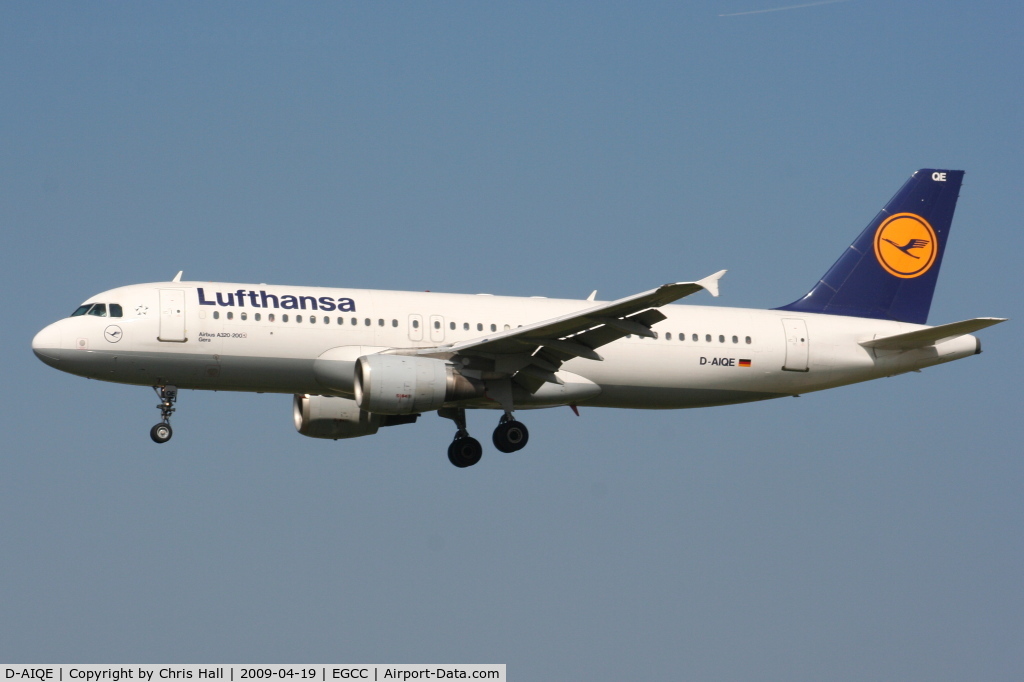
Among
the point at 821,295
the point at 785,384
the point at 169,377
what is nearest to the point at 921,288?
the point at 821,295

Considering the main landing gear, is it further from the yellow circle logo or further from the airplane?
the yellow circle logo

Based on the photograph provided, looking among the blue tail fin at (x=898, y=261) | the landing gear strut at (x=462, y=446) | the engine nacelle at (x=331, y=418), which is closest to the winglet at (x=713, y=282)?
the landing gear strut at (x=462, y=446)

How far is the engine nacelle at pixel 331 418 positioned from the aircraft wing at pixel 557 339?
4.41 metres

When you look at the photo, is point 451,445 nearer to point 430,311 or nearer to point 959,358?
point 430,311

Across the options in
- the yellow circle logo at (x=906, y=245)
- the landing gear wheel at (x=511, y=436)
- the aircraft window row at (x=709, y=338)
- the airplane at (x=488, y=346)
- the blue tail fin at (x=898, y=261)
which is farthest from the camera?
the yellow circle logo at (x=906, y=245)

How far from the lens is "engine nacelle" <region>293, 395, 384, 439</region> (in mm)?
37750

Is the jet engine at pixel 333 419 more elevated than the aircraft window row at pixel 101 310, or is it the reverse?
the aircraft window row at pixel 101 310

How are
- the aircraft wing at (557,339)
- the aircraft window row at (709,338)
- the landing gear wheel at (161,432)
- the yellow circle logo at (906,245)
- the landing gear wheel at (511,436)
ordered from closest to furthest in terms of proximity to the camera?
the aircraft wing at (557,339) < the landing gear wheel at (161,432) < the landing gear wheel at (511,436) < the aircraft window row at (709,338) < the yellow circle logo at (906,245)

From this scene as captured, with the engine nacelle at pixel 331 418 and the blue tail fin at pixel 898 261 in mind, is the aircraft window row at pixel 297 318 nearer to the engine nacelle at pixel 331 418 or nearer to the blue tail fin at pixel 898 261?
the engine nacelle at pixel 331 418

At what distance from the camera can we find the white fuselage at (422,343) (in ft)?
110

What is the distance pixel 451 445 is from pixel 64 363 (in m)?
9.93

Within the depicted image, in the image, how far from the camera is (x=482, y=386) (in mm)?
34406

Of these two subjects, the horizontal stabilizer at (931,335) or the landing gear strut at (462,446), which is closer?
the horizontal stabilizer at (931,335)

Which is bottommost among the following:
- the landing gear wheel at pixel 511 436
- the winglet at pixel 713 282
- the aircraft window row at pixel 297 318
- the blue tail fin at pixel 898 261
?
the landing gear wheel at pixel 511 436
